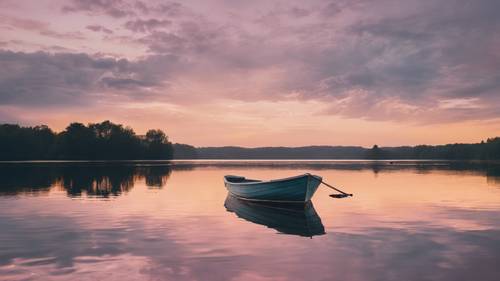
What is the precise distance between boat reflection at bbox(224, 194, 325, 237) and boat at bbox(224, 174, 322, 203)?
583 mm

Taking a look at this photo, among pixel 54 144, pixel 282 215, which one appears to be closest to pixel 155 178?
pixel 282 215

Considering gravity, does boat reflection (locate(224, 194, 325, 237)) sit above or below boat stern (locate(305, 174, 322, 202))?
below

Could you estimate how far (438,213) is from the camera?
100ft

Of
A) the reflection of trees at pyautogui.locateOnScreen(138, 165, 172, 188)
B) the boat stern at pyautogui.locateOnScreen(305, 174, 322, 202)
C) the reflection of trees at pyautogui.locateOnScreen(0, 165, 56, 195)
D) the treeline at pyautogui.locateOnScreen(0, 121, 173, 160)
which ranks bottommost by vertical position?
the reflection of trees at pyautogui.locateOnScreen(138, 165, 172, 188)

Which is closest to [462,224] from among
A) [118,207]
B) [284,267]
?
[284,267]

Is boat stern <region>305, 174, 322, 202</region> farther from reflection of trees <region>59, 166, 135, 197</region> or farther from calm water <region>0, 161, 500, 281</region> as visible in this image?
reflection of trees <region>59, 166, 135, 197</region>

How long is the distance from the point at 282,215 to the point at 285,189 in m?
4.62

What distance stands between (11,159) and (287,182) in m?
182

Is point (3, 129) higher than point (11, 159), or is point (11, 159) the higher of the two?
point (3, 129)

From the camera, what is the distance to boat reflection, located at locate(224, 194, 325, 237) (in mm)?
24016

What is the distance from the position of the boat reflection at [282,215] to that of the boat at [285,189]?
1.91 feet

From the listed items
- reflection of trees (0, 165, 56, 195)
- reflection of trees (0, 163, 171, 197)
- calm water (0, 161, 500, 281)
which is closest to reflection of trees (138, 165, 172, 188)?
reflection of trees (0, 163, 171, 197)

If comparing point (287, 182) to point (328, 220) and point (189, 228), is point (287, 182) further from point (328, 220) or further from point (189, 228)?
point (189, 228)

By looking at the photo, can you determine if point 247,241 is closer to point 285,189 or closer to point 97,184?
point 285,189
